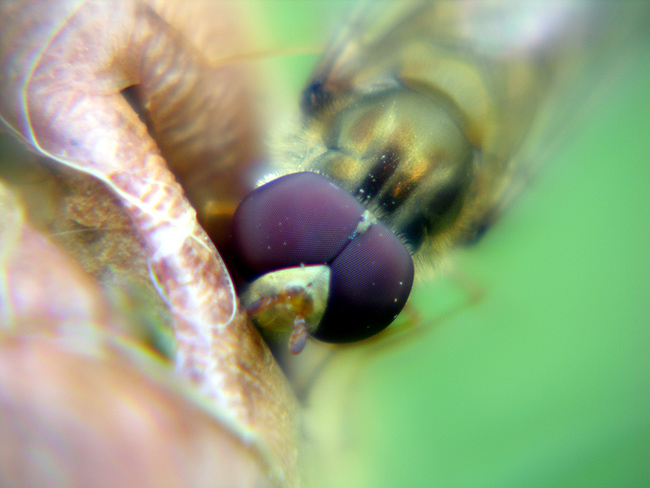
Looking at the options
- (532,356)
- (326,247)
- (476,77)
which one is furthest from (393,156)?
(532,356)

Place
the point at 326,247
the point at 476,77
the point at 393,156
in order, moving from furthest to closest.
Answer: the point at 476,77 → the point at 393,156 → the point at 326,247

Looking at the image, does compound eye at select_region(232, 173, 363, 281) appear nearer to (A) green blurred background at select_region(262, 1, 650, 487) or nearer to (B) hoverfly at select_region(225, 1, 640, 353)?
(B) hoverfly at select_region(225, 1, 640, 353)

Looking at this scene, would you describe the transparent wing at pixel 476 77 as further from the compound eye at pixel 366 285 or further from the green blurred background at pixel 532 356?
the compound eye at pixel 366 285

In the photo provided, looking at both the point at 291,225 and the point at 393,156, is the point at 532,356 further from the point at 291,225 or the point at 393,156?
the point at 291,225

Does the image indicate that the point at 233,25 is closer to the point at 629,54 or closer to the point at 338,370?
the point at 338,370

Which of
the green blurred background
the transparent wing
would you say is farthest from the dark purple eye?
the green blurred background

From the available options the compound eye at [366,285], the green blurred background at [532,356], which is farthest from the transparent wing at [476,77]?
the compound eye at [366,285]
